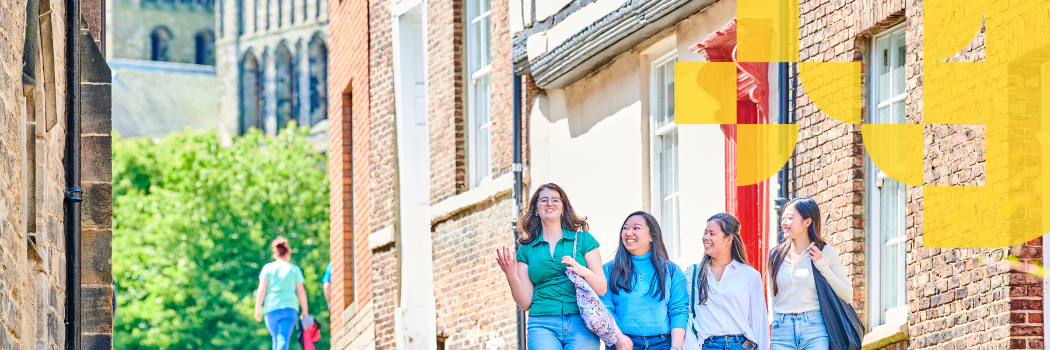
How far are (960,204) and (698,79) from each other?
3535 mm

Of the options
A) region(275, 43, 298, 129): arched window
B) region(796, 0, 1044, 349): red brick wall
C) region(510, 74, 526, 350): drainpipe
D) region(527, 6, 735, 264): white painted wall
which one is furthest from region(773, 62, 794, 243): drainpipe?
region(275, 43, 298, 129): arched window

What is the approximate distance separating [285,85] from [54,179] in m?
96.2

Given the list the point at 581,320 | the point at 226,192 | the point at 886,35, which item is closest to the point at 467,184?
the point at 886,35

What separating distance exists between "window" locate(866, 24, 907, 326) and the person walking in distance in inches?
273

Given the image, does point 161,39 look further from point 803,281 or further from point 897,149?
point 803,281

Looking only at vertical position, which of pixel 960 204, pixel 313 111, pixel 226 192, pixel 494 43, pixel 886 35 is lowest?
pixel 960 204

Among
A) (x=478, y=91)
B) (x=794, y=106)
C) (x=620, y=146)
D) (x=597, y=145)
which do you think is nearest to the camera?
(x=794, y=106)

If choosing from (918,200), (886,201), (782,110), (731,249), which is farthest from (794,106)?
(731,249)

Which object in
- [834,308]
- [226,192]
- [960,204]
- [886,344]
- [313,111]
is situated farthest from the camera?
[313,111]

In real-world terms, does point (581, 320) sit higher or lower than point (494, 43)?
lower

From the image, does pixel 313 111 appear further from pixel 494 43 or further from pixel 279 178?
pixel 494 43

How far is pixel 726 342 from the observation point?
10.1 metres

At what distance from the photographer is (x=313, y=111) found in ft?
343

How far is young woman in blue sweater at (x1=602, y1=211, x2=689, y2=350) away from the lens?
10219mm
